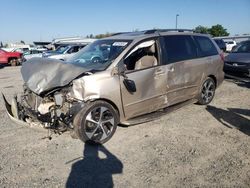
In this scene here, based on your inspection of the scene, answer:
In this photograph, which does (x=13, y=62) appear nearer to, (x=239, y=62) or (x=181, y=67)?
(x=239, y=62)

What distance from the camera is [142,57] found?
4980 mm

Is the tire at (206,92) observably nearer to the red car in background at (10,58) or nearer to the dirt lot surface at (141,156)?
the dirt lot surface at (141,156)

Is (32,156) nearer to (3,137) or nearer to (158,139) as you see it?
(3,137)

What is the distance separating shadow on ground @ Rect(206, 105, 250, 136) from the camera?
16.6ft

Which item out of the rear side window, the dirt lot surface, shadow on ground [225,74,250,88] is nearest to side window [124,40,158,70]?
the dirt lot surface

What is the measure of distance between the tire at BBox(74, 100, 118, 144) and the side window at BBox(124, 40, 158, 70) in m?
0.95

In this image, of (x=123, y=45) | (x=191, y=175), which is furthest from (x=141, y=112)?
(x=191, y=175)

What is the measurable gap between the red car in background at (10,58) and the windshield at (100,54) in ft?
54.7

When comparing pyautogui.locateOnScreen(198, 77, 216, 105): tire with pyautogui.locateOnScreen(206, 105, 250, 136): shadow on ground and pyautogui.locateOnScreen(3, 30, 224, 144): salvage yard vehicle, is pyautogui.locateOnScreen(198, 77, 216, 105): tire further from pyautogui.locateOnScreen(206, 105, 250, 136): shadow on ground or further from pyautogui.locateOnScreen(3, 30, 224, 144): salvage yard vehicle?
pyautogui.locateOnScreen(3, 30, 224, 144): salvage yard vehicle

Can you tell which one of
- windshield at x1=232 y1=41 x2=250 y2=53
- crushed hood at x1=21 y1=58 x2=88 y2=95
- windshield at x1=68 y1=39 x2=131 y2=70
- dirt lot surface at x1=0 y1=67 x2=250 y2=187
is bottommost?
dirt lot surface at x1=0 y1=67 x2=250 y2=187

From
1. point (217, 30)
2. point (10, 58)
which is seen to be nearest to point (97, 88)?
point (10, 58)

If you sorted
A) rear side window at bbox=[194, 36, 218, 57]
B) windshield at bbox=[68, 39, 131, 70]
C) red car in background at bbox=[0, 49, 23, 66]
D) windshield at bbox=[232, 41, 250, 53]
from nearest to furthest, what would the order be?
windshield at bbox=[68, 39, 131, 70] < rear side window at bbox=[194, 36, 218, 57] < windshield at bbox=[232, 41, 250, 53] < red car in background at bbox=[0, 49, 23, 66]

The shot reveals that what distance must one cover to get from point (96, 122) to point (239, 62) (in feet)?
23.8

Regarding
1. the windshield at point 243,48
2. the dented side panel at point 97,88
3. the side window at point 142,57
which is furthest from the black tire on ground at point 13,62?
the dented side panel at point 97,88
